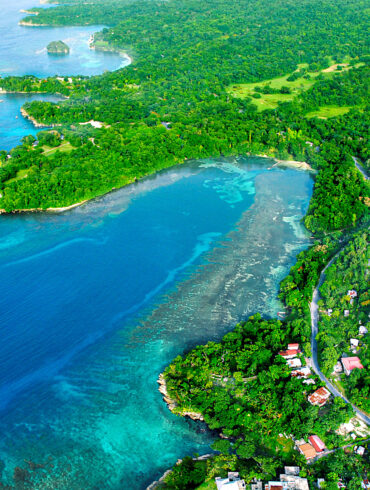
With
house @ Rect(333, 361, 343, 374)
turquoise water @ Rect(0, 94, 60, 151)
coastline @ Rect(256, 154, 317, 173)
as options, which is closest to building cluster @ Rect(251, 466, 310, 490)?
house @ Rect(333, 361, 343, 374)

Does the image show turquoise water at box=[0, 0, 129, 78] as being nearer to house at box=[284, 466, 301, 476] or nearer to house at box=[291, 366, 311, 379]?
house at box=[291, 366, 311, 379]

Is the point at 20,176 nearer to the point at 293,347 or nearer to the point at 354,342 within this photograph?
the point at 293,347

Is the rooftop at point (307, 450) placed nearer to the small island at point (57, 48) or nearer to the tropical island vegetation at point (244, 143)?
the tropical island vegetation at point (244, 143)

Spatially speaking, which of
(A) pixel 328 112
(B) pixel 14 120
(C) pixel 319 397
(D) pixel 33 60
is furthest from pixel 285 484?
(D) pixel 33 60

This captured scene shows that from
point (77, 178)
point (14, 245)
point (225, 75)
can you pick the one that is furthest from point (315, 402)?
point (225, 75)

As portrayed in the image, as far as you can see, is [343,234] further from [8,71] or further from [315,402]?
[8,71]

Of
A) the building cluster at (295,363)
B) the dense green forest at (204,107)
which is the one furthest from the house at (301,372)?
the dense green forest at (204,107)
